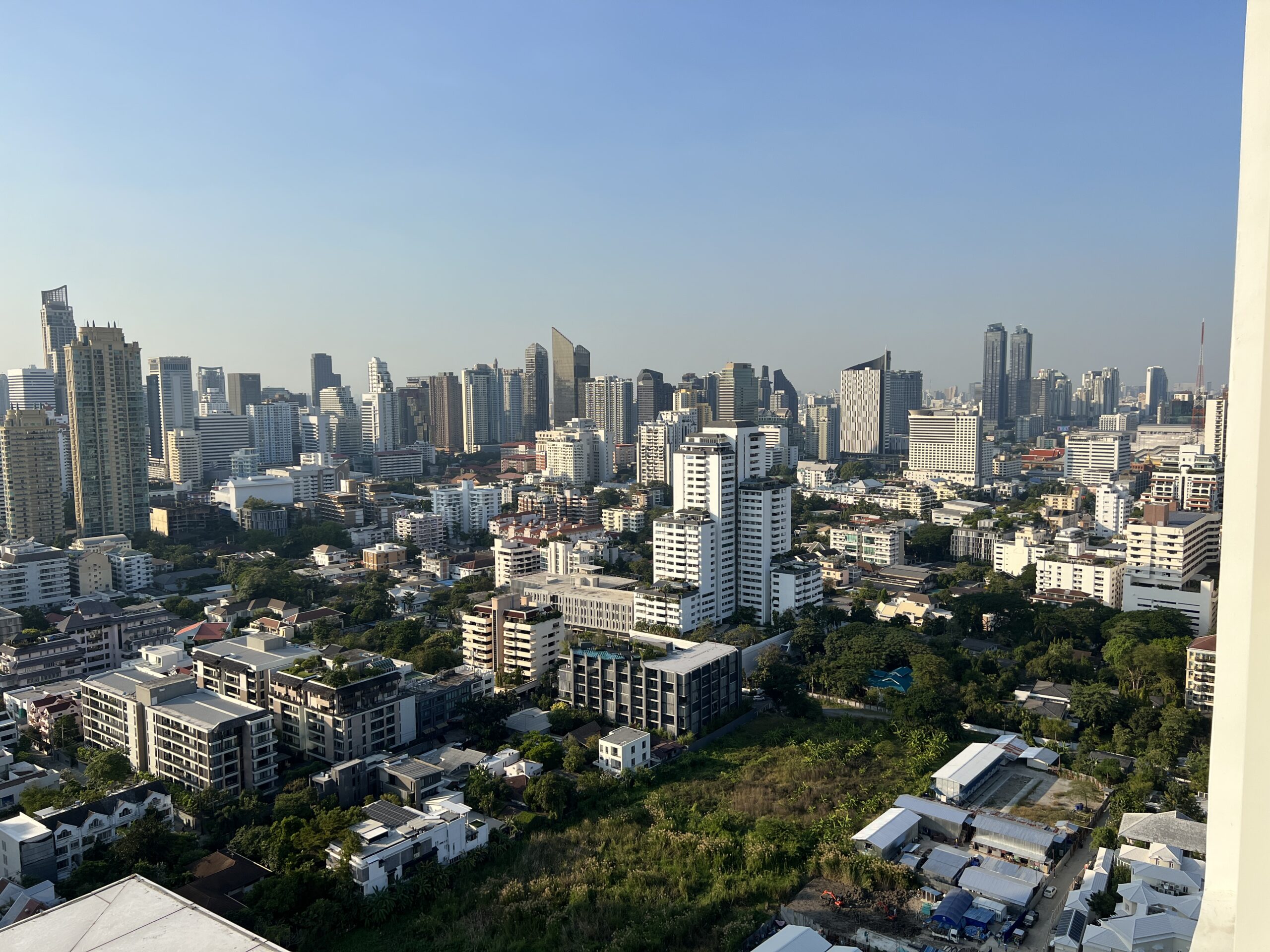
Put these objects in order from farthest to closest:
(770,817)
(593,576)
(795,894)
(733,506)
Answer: (593,576) → (733,506) → (770,817) → (795,894)

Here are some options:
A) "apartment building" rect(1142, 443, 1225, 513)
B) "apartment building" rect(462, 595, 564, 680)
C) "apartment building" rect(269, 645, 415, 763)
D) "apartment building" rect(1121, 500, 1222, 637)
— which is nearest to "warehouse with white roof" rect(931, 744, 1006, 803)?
"apartment building" rect(462, 595, 564, 680)

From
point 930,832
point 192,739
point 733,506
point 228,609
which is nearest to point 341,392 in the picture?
point 228,609

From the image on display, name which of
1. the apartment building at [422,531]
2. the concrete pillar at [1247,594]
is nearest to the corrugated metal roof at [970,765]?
the concrete pillar at [1247,594]

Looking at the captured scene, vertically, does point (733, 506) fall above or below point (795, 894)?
above

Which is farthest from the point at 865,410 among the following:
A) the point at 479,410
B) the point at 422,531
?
the point at 422,531

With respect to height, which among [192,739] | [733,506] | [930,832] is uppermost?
[733,506]

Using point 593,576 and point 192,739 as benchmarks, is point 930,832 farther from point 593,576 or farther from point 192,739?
point 593,576
